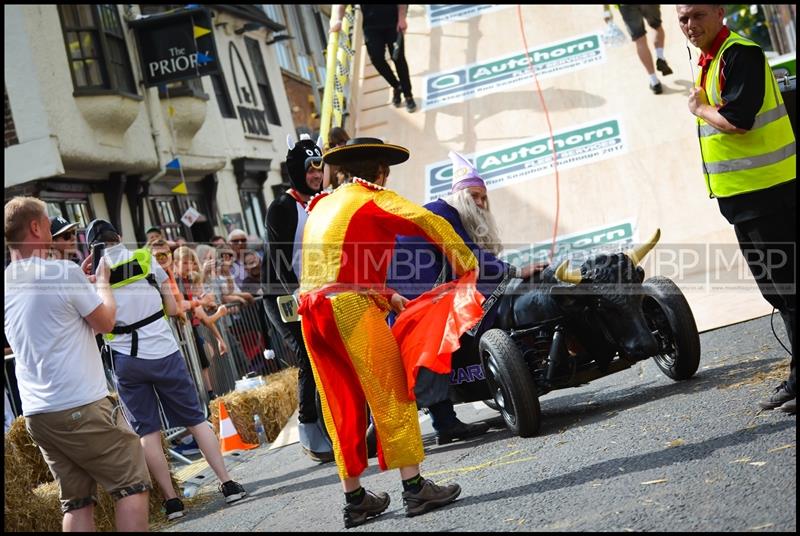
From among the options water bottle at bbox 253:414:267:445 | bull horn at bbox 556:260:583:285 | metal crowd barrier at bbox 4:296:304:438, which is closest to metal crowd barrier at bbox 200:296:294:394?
metal crowd barrier at bbox 4:296:304:438

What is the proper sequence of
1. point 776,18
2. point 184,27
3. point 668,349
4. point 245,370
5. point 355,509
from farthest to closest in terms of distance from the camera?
1. point 776,18
2. point 184,27
3. point 245,370
4. point 668,349
5. point 355,509

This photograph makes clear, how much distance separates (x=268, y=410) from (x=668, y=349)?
4.28 metres

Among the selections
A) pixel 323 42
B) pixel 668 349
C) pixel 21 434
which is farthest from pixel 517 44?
pixel 323 42

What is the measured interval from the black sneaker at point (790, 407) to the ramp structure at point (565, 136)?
3888 millimetres

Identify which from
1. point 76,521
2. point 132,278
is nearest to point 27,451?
point 132,278

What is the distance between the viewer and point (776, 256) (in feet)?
16.8

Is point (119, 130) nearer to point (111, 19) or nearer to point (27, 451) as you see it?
point (111, 19)

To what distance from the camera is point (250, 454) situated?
9.12 metres

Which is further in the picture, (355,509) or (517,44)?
(517,44)

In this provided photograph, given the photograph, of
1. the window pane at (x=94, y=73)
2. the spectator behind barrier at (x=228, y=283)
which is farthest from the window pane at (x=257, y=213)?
the spectator behind barrier at (x=228, y=283)

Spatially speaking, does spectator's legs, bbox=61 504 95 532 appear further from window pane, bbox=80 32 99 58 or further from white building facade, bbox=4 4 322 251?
window pane, bbox=80 32 99 58

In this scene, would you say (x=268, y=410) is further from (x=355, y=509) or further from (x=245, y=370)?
(x=355, y=509)

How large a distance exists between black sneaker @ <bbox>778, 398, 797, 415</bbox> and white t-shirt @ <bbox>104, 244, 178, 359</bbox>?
3731 millimetres

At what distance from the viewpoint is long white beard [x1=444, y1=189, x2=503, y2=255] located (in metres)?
6.55
